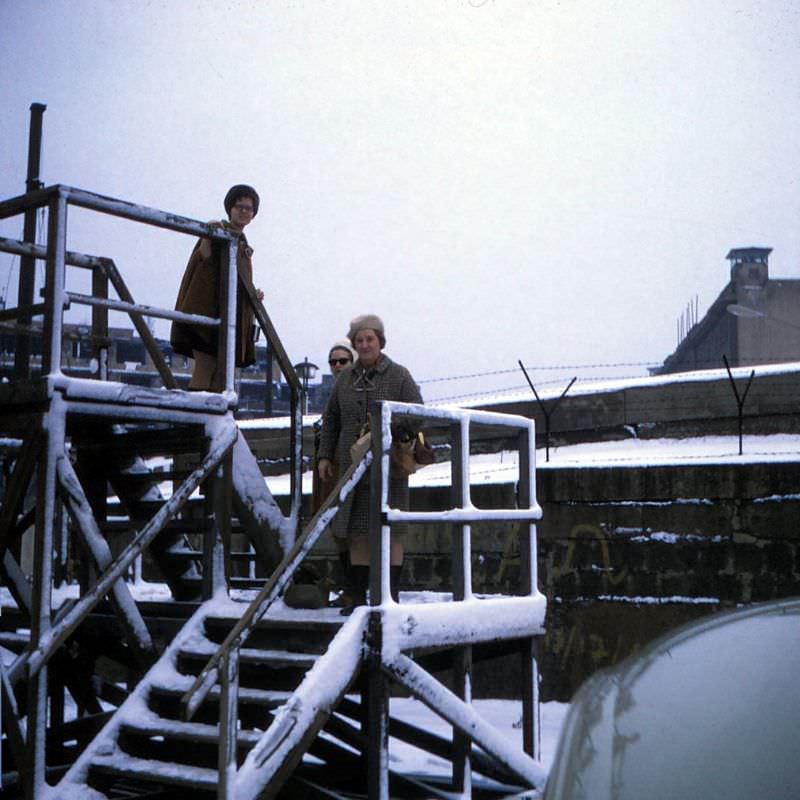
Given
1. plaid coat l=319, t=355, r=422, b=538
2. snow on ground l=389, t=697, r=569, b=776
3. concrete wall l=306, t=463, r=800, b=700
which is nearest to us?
plaid coat l=319, t=355, r=422, b=538

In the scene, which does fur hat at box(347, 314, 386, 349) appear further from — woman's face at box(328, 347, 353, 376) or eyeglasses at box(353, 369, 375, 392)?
woman's face at box(328, 347, 353, 376)

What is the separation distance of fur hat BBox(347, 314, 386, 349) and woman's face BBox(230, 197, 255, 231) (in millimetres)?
1073

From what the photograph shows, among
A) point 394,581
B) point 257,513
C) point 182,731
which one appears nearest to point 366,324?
point 257,513

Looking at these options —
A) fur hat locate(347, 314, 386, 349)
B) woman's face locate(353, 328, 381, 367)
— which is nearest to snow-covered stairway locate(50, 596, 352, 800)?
woman's face locate(353, 328, 381, 367)

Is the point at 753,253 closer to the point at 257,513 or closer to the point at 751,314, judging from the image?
the point at 751,314

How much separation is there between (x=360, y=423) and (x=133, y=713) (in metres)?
2.08

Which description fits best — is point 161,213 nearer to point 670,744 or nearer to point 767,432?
point 670,744

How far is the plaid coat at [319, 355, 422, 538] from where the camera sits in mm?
6648

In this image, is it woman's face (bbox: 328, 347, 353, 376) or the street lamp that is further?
the street lamp

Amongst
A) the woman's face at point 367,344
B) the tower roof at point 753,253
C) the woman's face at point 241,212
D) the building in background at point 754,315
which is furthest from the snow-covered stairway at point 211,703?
the tower roof at point 753,253

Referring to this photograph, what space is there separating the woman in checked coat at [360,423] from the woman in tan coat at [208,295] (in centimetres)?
75

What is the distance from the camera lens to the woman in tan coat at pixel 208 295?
23.0ft

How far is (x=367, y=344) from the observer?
6.69m

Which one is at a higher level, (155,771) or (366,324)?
(366,324)
